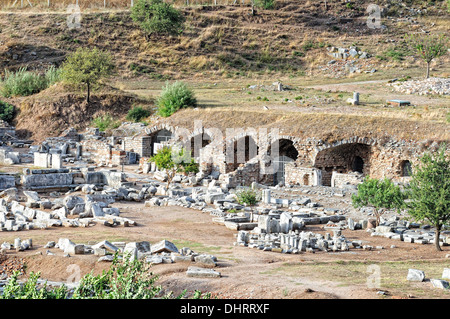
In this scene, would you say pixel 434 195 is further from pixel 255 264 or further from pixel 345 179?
pixel 345 179

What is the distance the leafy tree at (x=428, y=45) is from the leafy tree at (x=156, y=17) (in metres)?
17.9

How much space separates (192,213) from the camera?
24.8m

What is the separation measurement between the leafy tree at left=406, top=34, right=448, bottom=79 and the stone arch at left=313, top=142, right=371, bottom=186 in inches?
643

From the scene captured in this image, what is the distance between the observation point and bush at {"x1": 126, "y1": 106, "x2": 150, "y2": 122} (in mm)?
41469

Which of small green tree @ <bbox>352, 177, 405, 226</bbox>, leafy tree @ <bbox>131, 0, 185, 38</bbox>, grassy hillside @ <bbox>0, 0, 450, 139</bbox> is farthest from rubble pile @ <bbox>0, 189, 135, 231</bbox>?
leafy tree @ <bbox>131, 0, 185, 38</bbox>

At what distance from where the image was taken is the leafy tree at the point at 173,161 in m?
30.0

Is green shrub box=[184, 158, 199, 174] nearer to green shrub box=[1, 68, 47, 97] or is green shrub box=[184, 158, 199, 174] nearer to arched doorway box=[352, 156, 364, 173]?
arched doorway box=[352, 156, 364, 173]

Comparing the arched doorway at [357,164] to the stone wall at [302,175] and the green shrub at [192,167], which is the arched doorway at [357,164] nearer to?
the stone wall at [302,175]

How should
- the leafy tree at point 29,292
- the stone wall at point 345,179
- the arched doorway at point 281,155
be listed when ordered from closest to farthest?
the leafy tree at point 29,292 → the stone wall at point 345,179 → the arched doorway at point 281,155

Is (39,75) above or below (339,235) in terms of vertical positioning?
above

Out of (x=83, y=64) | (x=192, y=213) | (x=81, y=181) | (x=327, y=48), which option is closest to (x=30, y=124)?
(x=83, y=64)

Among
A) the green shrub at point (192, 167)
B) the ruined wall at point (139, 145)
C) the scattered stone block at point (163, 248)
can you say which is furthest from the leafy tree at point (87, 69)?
the scattered stone block at point (163, 248)
